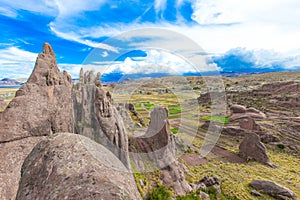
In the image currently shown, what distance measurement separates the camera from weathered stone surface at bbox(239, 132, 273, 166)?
41906 millimetres

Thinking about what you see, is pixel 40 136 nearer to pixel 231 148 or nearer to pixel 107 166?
pixel 107 166

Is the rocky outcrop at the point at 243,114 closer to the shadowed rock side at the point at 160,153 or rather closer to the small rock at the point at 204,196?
the small rock at the point at 204,196

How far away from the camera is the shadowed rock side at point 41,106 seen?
38.5ft

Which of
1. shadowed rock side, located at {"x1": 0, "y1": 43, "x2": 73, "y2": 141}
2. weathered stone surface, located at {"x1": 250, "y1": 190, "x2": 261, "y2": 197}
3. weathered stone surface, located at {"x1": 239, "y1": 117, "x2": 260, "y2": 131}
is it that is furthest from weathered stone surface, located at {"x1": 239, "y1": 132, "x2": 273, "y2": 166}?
shadowed rock side, located at {"x1": 0, "y1": 43, "x2": 73, "y2": 141}

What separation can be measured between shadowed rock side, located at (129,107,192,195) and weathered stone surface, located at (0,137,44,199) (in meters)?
11.0

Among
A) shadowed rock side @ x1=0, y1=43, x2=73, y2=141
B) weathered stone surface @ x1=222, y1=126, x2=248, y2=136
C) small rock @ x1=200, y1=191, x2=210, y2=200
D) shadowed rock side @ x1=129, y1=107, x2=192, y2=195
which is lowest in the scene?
weathered stone surface @ x1=222, y1=126, x2=248, y2=136

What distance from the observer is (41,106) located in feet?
43.7

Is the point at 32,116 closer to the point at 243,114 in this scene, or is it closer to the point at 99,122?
the point at 99,122

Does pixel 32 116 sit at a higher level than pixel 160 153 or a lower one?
higher

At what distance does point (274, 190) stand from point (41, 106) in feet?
104

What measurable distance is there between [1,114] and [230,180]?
31.8 meters

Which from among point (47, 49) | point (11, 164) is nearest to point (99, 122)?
point (11, 164)

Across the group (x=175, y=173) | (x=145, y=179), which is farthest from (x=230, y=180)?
(x=145, y=179)

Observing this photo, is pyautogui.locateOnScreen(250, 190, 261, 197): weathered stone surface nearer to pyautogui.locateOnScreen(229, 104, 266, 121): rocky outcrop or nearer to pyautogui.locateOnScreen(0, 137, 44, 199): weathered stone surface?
pyautogui.locateOnScreen(0, 137, 44, 199): weathered stone surface
